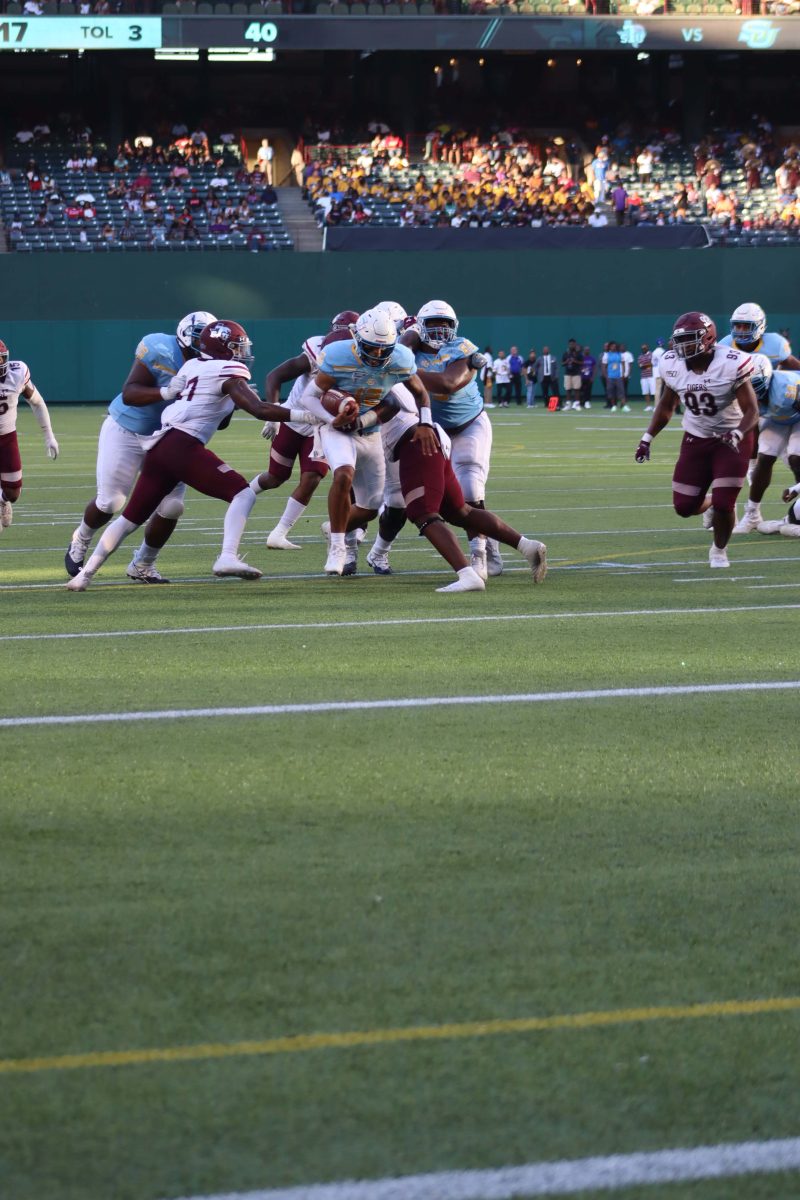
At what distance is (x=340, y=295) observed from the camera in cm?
4834

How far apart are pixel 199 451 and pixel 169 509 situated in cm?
50

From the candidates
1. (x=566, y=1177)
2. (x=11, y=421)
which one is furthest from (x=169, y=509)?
(x=566, y=1177)

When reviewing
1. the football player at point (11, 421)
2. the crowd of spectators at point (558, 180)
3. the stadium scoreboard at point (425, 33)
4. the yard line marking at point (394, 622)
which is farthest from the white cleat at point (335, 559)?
the stadium scoreboard at point (425, 33)

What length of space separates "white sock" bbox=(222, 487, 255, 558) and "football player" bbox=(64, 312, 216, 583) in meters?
0.42

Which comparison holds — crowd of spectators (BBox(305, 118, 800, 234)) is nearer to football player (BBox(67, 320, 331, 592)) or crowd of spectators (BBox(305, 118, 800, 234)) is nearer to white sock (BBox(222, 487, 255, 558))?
football player (BBox(67, 320, 331, 592))

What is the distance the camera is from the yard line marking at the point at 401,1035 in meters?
3.60

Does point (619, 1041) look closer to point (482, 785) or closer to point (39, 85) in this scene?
point (482, 785)

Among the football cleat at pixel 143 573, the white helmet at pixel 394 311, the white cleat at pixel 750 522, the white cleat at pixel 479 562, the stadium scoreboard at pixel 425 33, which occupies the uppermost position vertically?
the stadium scoreboard at pixel 425 33

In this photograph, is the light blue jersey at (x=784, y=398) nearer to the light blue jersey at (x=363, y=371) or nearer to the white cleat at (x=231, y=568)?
the light blue jersey at (x=363, y=371)

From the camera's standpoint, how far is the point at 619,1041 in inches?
147

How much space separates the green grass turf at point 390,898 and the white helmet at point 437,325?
135 inches

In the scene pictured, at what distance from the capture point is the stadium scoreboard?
48.9 meters

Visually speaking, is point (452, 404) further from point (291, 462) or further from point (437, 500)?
point (291, 462)

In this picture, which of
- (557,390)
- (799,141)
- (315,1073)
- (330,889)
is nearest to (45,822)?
(330,889)
